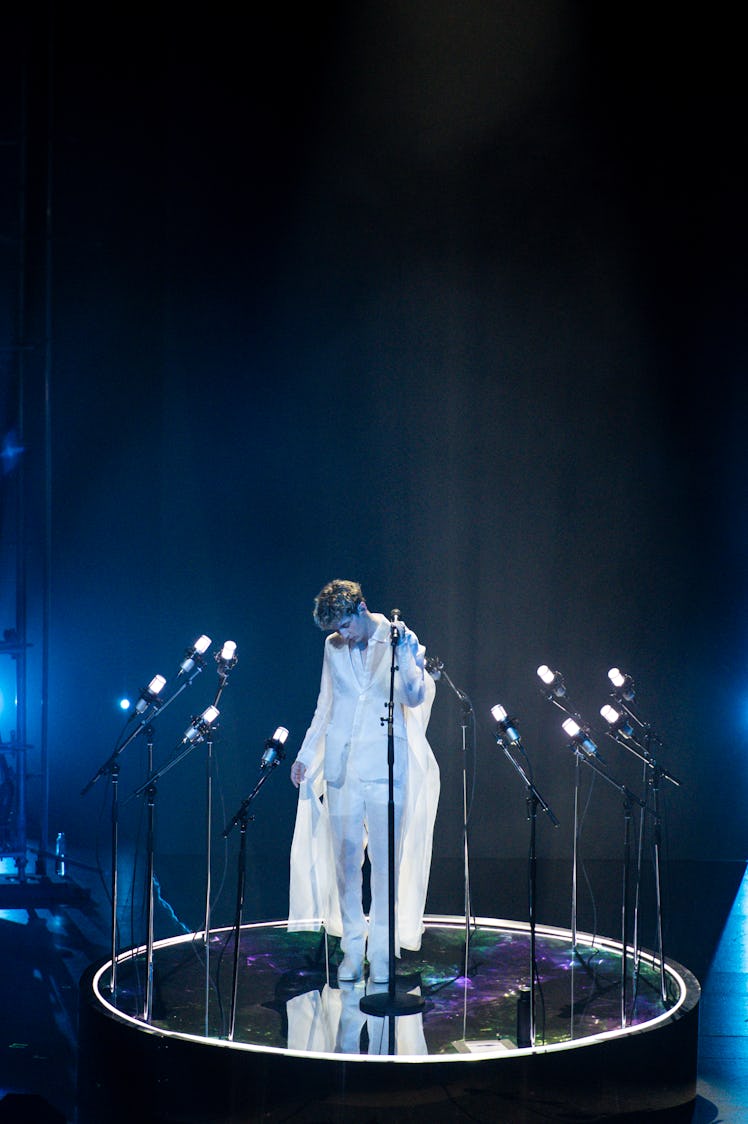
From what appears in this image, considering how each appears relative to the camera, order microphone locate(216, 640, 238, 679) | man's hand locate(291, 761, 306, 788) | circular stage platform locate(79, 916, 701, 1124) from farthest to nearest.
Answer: microphone locate(216, 640, 238, 679)
man's hand locate(291, 761, 306, 788)
circular stage platform locate(79, 916, 701, 1124)

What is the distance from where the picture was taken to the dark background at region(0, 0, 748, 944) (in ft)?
27.2

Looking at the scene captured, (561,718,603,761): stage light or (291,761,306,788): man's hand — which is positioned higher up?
(561,718,603,761): stage light

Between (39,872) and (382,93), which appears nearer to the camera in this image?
(39,872)

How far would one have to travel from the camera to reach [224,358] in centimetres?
851

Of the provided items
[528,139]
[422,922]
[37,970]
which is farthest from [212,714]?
[528,139]

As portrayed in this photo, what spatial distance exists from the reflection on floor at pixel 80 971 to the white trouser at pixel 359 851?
45.7 inches

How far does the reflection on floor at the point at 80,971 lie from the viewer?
14.0 feet

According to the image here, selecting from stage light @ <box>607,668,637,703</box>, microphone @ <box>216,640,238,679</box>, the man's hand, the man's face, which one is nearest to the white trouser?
the man's hand

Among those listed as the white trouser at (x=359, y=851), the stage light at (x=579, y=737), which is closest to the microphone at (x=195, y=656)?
the white trouser at (x=359, y=851)

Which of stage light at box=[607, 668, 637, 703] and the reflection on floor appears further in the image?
stage light at box=[607, 668, 637, 703]

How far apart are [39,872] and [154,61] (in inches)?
217

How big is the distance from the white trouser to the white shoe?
20 millimetres

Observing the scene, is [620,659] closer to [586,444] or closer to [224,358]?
[586,444]

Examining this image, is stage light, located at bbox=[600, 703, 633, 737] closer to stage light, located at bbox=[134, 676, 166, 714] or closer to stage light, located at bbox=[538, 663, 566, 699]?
stage light, located at bbox=[538, 663, 566, 699]
